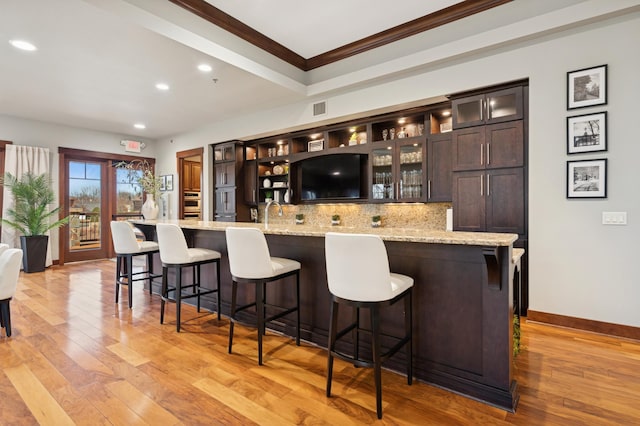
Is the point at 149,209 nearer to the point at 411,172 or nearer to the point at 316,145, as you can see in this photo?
the point at 316,145

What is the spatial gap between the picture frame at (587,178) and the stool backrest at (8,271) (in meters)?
5.20

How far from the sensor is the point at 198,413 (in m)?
1.88

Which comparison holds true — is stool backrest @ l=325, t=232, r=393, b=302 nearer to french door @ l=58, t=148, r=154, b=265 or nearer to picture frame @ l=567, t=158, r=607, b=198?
picture frame @ l=567, t=158, r=607, b=198

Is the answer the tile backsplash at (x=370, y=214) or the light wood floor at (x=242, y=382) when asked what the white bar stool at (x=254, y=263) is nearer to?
the light wood floor at (x=242, y=382)

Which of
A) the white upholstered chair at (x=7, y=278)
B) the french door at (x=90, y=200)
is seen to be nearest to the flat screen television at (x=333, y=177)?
the white upholstered chair at (x=7, y=278)

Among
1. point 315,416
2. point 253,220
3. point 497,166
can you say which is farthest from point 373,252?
point 253,220

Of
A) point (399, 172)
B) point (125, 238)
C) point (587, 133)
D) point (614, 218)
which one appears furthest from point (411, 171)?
point (125, 238)

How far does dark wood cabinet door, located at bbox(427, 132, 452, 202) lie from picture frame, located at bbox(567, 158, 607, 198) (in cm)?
128

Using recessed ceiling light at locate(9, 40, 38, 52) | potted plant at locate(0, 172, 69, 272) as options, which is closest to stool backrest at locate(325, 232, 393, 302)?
recessed ceiling light at locate(9, 40, 38, 52)

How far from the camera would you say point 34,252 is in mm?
5977

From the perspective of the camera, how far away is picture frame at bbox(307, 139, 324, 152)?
5589mm

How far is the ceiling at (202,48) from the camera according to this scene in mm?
3119

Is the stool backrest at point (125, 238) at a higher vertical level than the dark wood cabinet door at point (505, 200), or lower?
lower

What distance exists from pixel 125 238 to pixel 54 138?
456 centimetres
